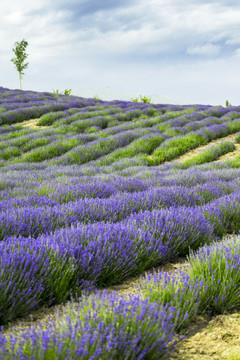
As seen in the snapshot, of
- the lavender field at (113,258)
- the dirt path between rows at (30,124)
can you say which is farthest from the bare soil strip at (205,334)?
the dirt path between rows at (30,124)

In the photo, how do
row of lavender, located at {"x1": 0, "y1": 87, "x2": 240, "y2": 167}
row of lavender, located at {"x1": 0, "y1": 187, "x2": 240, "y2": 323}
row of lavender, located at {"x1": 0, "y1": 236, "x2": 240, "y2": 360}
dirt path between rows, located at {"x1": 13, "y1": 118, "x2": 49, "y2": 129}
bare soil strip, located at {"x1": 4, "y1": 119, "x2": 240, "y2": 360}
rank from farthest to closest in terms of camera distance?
dirt path between rows, located at {"x1": 13, "y1": 118, "x2": 49, "y2": 129} → row of lavender, located at {"x1": 0, "y1": 87, "x2": 240, "y2": 167} → row of lavender, located at {"x1": 0, "y1": 187, "x2": 240, "y2": 323} → bare soil strip, located at {"x1": 4, "y1": 119, "x2": 240, "y2": 360} → row of lavender, located at {"x1": 0, "y1": 236, "x2": 240, "y2": 360}

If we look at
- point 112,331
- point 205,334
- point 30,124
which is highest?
point 30,124

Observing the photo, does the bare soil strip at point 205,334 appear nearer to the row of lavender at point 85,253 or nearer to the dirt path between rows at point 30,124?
the row of lavender at point 85,253

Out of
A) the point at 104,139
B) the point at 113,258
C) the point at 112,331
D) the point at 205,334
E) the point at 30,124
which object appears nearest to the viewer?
the point at 112,331

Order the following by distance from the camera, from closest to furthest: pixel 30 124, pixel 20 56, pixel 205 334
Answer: pixel 205 334
pixel 30 124
pixel 20 56

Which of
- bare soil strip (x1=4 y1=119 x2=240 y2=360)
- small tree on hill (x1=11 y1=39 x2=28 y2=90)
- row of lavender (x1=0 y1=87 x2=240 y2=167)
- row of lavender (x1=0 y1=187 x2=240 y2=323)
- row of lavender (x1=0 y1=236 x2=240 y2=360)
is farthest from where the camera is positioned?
small tree on hill (x1=11 y1=39 x2=28 y2=90)

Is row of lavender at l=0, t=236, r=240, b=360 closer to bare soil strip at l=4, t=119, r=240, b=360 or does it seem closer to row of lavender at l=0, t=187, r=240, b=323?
bare soil strip at l=4, t=119, r=240, b=360

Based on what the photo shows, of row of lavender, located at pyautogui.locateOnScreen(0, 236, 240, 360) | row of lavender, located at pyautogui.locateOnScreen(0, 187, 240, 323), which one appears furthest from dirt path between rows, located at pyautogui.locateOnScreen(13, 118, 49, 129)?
row of lavender, located at pyautogui.locateOnScreen(0, 236, 240, 360)

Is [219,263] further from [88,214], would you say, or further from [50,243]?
[88,214]

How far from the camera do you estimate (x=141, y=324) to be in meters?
1.65

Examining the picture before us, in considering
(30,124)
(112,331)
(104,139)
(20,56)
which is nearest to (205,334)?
(112,331)

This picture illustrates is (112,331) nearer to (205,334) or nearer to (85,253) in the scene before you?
(205,334)

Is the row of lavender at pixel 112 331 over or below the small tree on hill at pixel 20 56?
below

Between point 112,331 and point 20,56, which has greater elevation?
point 20,56
